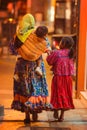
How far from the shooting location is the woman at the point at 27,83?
7477mm

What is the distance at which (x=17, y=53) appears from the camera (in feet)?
24.9

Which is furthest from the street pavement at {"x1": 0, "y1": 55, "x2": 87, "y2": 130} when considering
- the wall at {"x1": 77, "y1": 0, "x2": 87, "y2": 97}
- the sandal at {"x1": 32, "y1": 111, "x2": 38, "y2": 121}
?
the wall at {"x1": 77, "y1": 0, "x2": 87, "y2": 97}

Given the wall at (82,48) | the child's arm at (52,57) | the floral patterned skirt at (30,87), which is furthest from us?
the wall at (82,48)

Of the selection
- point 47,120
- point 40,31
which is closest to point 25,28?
point 40,31

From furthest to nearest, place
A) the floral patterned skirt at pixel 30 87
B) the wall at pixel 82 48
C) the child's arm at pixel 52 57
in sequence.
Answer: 1. the wall at pixel 82 48
2. the child's arm at pixel 52 57
3. the floral patterned skirt at pixel 30 87

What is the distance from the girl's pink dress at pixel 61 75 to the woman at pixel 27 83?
296mm

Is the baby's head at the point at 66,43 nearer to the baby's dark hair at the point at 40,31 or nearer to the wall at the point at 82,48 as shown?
the baby's dark hair at the point at 40,31

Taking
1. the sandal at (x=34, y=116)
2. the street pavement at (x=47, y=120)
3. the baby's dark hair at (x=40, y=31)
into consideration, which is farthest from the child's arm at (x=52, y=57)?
the street pavement at (x=47, y=120)

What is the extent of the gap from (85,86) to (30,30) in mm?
3060

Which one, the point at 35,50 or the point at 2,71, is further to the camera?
the point at 2,71

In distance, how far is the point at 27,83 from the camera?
7492mm

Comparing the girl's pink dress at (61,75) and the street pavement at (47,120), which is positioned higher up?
the girl's pink dress at (61,75)

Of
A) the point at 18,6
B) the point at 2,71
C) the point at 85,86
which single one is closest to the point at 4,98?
the point at 85,86

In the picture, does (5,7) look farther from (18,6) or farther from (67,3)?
(67,3)
